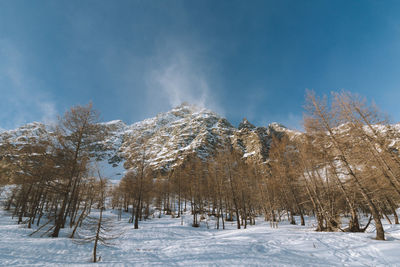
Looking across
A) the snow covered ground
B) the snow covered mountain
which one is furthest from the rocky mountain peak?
the snow covered ground

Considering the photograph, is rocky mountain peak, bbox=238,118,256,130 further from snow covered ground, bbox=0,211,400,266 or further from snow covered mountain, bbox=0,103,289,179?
snow covered ground, bbox=0,211,400,266

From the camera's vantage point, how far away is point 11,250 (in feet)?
24.1

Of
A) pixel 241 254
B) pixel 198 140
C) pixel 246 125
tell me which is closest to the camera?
pixel 241 254

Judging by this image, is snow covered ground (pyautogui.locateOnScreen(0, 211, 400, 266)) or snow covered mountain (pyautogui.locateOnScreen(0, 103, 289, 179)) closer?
snow covered ground (pyautogui.locateOnScreen(0, 211, 400, 266))

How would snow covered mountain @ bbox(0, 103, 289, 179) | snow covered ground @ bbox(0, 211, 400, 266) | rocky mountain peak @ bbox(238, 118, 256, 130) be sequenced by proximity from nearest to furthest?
snow covered ground @ bbox(0, 211, 400, 266), snow covered mountain @ bbox(0, 103, 289, 179), rocky mountain peak @ bbox(238, 118, 256, 130)

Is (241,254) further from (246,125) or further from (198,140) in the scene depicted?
(246,125)

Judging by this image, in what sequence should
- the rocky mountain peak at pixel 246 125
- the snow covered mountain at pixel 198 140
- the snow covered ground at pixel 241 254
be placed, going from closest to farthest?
1. the snow covered ground at pixel 241 254
2. the snow covered mountain at pixel 198 140
3. the rocky mountain peak at pixel 246 125

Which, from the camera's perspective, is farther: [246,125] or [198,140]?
[246,125]

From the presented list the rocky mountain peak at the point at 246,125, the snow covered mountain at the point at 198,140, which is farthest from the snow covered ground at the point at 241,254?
the rocky mountain peak at the point at 246,125

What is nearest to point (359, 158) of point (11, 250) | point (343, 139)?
point (343, 139)

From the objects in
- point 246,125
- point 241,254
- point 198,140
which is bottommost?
point 241,254

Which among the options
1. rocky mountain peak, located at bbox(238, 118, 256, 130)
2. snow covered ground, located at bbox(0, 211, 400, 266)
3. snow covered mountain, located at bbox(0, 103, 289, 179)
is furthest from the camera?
rocky mountain peak, located at bbox(238, 118, 256, 130)

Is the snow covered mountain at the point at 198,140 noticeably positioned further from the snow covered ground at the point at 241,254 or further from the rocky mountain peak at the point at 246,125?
the snow covered ground at the point at 241,254

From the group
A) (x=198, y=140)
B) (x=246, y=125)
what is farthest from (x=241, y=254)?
(x=246, y=125)
